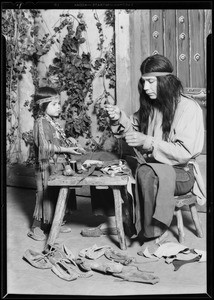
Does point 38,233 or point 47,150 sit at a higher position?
point 47,150

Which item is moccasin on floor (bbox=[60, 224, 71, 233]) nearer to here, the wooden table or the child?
the child

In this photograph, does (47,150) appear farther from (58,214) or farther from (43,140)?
(58,214)

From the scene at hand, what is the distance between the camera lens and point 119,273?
345 centimetres

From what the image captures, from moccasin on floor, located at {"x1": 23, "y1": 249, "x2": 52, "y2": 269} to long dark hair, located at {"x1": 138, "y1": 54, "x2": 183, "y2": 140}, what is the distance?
1128 millimetres

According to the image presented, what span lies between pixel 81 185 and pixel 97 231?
51 centimetres

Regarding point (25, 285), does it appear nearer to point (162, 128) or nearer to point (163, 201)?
point (163, 201)

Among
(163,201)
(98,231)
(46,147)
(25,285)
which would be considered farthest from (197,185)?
(25,285)

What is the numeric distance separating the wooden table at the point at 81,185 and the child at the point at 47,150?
0.85 feet

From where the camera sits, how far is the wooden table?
3732 mm

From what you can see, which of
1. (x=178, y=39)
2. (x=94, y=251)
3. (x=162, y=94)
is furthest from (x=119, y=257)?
(x=178, y=39)

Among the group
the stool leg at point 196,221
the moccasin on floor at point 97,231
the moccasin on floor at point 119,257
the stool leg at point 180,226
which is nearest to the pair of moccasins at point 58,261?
the moccasin on floor at point 119,257

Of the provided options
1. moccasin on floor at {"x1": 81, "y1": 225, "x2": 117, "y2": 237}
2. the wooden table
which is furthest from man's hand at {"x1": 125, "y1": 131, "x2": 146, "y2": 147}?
moccasin on floor at {"x1": 81, "y1": 225, "x2": 117, "y2": 237}

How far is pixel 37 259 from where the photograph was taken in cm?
365

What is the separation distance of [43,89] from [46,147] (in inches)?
16.1
